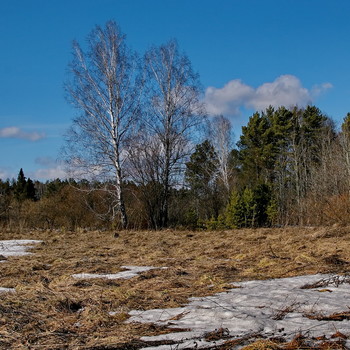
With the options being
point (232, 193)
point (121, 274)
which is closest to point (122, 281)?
point (121, 274)

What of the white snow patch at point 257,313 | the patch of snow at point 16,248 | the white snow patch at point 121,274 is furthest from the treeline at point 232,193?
the white snow patch at point 257,313

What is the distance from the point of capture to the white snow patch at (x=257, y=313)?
2.66 m

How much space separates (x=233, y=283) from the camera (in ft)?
14.5

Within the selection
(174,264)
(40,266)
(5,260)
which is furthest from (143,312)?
(5,260)

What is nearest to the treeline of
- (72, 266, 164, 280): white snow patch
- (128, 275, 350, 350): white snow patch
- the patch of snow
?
the patch of snow

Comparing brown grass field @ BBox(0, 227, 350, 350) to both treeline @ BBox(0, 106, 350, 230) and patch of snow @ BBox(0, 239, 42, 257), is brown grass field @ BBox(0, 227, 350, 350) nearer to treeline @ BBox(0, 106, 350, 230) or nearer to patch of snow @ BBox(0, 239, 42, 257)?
patch of snow @ BBox(0, 239, 42, 257)

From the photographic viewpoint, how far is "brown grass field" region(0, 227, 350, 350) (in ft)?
9.43

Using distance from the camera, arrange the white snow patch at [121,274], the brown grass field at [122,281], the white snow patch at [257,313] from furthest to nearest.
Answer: the white snow patch at [121,274] → the brown grass field at [122,281] → the white snow patch at [257,313]

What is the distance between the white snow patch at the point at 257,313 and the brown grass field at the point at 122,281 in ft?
0.64

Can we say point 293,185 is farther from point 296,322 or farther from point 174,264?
point 296,322

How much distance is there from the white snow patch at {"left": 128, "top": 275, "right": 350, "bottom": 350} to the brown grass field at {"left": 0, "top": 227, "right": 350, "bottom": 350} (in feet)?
0.64

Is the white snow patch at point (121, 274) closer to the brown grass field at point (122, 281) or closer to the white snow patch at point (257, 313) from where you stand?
the brown grass field at point (122, 281)

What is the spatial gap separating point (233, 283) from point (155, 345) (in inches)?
80.1

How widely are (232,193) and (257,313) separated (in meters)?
17.1
